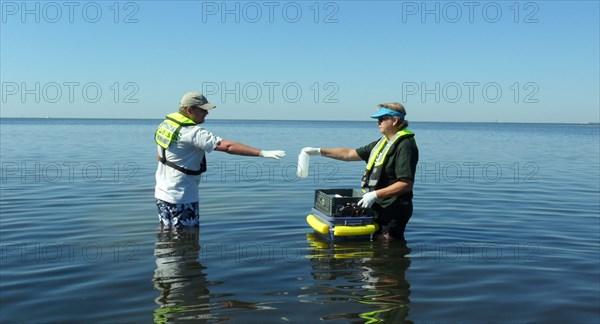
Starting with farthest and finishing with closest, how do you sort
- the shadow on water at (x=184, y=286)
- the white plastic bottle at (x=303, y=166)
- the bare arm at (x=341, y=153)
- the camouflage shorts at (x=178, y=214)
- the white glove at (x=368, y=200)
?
the bare arm at (x=341, y=153)
the white plastic bottle at (x=303, y=166)
the camouflage shorts at (x=178, y=214)
the white glove at (x=368, y=200)
the shadow on water at (x=184, y=286)

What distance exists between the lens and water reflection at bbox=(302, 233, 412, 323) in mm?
5438

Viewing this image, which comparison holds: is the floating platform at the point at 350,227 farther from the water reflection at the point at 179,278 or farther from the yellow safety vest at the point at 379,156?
the water reflection at the point at 179,278

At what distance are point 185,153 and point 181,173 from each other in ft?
0.95

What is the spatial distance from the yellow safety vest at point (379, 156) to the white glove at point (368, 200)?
28 centimetres

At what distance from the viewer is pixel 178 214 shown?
731 cm

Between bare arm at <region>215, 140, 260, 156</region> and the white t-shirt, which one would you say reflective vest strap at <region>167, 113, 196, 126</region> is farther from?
bare arm at <region>215, 140, 260, 156</region>

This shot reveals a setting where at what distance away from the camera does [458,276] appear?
22.1 feet

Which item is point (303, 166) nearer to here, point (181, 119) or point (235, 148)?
point (235, 148)

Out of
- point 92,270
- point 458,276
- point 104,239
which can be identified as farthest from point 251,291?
point 104,239

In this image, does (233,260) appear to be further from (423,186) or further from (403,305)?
(423,186)

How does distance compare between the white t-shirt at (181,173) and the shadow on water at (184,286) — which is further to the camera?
the white t-shirt at (181,173)

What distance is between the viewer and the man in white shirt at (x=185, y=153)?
668 cm

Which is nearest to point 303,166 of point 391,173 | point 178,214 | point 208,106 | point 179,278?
point 391,173

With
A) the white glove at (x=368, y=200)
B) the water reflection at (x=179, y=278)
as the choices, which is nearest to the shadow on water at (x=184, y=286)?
the water reflection at (x=179, y=278)
